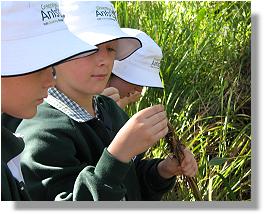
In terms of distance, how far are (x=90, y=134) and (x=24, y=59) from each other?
1.27ft

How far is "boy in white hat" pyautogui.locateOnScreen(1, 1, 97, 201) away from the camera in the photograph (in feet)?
3.47

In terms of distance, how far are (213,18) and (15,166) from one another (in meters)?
1.61

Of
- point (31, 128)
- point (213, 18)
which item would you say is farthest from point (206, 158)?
point (31, 128)

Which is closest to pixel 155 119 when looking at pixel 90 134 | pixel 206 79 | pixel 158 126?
pixel 158 126

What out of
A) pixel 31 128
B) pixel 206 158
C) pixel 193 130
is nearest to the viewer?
pixel 31 128

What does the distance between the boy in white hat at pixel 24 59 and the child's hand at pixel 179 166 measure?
0.47 metres

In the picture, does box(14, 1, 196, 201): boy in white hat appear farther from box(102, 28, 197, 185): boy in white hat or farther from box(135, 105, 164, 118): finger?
box(102, 28, 197, 185): boy in white hat

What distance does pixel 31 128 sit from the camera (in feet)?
4.40

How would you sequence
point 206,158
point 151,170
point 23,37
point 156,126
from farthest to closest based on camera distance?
point 206,158 < point 151,170 < point 156,126 < point 23,37

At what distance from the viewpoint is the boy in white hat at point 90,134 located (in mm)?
1197

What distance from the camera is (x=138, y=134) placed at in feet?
3.99

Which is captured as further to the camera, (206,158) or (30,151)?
(206,158)

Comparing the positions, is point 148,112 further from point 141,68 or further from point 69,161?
point 141,68

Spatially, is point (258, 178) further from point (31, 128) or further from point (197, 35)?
point (197, 35)
